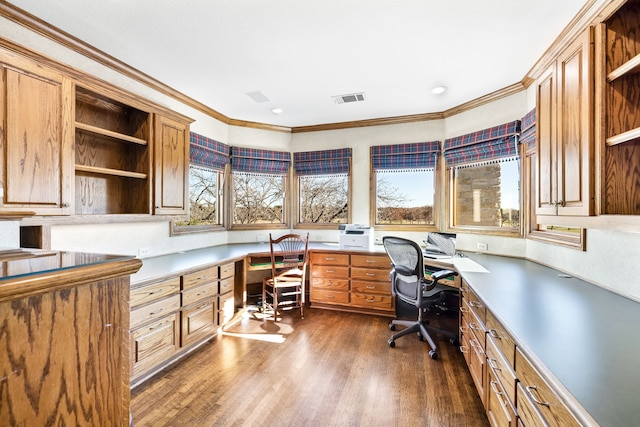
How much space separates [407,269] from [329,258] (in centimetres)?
116

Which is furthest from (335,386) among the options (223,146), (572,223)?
(223,146)

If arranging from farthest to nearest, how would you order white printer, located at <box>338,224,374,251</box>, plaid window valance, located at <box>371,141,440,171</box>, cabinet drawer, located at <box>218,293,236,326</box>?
plaid window valance, located at <box>371,141,440,171</box> < white printer, located at <box>338,224,374,251</box> < cabinet drawer, located at <box>218,293,236,326</box>

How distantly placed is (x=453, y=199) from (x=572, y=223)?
2.30 m

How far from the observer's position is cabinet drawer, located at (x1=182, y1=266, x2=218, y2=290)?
2.54m

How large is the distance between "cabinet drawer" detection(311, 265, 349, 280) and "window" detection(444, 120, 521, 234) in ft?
4.76

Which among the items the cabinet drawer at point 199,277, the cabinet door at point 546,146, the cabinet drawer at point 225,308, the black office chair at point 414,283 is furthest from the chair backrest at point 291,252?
the cabinet door at point 546,146

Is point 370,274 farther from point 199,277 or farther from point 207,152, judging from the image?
point 207,152

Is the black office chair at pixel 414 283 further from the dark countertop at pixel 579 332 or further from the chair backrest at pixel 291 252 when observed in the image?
the chair backrest at pixel 291 252

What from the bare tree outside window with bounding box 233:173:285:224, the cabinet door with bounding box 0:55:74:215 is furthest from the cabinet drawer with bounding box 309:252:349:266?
the cabinet door with bounding box 0:55:74:215

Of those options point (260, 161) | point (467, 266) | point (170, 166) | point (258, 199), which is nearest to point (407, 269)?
point (467, 266)

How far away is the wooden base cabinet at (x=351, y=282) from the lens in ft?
11.5

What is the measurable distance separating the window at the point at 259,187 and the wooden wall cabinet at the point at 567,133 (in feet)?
10.5

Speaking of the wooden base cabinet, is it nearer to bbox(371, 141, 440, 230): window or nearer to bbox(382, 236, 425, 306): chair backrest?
bbox(382, 236, 425, 306): chair backrest

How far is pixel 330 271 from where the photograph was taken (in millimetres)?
3697
